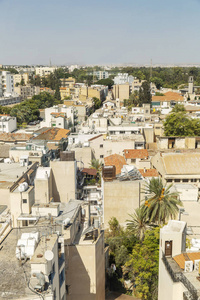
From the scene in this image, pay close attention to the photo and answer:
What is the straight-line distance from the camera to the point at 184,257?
363 inches

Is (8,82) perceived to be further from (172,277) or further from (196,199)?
(172,277)

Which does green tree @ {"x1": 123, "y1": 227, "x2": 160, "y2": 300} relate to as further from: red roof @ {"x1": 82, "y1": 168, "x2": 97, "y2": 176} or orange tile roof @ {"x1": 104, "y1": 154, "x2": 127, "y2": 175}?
orange tile roof @ {"x1": 104, "y1": 154, "x2": 127, "y2": 175}

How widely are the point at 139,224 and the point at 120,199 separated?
1.73m

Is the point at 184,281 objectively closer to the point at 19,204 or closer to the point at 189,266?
the point at 189,266

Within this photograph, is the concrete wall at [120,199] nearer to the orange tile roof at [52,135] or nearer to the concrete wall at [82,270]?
the concrete wall at [82,270]

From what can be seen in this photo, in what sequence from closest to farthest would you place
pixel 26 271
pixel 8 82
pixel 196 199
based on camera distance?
pixel 26 271 < pixel 196 199 < pixel 8 82

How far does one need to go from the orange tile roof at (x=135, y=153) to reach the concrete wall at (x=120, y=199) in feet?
27.9

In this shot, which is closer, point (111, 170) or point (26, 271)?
point (26, 271)

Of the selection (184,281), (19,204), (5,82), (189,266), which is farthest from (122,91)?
(184,281)

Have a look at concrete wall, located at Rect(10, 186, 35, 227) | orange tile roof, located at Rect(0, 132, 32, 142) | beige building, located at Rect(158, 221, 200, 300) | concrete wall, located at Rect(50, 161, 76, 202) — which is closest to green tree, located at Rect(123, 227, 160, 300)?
beige building, located at Rect(158, 221, 200, 300)

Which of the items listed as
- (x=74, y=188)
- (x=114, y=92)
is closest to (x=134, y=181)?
(x=74, y=188)

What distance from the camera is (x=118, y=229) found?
1691 cm

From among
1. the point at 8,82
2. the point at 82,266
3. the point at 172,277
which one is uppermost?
the point at 8,82

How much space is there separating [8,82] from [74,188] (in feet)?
181
